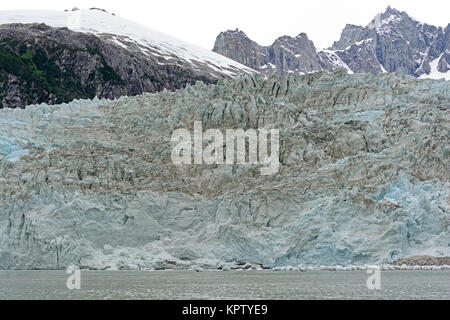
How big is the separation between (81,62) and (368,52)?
83.8m

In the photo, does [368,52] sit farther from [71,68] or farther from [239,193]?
[239,193]

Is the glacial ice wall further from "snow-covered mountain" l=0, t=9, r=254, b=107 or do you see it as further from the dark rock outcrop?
"snow-covered mountain" l=0, t=9, r=254, b=107

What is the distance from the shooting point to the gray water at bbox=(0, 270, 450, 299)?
21344 millimetres

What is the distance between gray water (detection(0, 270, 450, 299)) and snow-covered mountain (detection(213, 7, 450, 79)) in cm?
11749

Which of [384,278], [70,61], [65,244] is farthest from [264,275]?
[70,61]

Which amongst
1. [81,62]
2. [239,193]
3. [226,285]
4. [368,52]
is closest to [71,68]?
[81,62]

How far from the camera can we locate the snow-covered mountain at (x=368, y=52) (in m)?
148

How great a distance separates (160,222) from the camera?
32.1 metres

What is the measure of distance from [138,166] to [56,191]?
4672 mm

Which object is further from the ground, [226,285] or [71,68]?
[71,68]

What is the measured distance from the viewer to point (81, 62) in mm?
89750

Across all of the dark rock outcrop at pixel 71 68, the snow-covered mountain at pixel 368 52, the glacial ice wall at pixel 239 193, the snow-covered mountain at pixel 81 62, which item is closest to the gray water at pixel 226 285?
the glacial ice wall at pixel 239 193

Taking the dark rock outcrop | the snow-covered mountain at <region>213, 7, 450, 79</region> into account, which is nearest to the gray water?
the dark rock outcrop

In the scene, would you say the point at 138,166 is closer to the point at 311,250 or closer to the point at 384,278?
the point at 311,250
